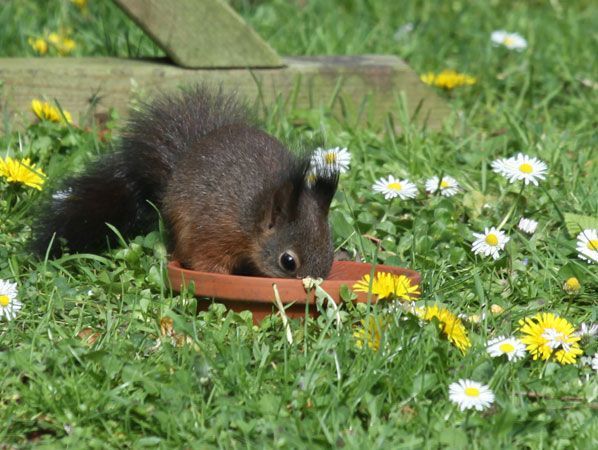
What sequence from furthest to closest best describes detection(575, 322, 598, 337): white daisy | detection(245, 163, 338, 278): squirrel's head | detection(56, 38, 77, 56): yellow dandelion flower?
detection(56, 38, 77, 56): yellow dandelion flower → detection(245, 163, 338, 278): squirrel's head → detection(575, 322, 598, 337): white daisy

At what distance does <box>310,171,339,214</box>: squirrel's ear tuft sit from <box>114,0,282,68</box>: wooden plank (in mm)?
1492

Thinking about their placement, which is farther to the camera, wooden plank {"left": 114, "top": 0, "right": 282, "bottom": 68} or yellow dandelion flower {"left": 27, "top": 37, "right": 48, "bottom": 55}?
yellow dandelion flower {"left": 27, "top": 37, "right": 48, "bottom": 55}

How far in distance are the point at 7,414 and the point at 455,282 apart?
1536 mm

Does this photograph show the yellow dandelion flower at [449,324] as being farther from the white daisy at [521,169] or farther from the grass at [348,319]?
the white daisy at [521,169]

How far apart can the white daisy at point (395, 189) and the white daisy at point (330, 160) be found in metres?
0.17

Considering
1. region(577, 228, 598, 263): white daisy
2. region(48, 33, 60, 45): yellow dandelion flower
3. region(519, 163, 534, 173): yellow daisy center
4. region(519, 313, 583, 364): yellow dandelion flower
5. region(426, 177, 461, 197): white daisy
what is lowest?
region(48, 33, 60, 45): yellow dandelion flower

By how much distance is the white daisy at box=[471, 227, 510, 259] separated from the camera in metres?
3.88

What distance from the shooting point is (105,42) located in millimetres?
5605

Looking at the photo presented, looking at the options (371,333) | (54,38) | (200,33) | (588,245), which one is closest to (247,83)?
(200,33)

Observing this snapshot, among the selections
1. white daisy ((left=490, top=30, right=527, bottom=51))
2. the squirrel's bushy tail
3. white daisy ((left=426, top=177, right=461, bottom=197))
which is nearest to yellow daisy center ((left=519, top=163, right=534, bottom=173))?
white daisy ((left=426, top=177, right=461, bottom=197))

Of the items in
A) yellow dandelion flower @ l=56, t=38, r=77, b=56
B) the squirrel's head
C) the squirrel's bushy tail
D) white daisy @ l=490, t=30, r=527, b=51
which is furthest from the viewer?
white daisy @ l=490, t=30, r=527, b=51

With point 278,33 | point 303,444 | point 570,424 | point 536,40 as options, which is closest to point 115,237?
point 303,444

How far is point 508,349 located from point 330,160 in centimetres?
119

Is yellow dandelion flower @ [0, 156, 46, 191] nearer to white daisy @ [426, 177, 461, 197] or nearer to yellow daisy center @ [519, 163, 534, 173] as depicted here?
white daisy @ [426, 177, 461, 197]
